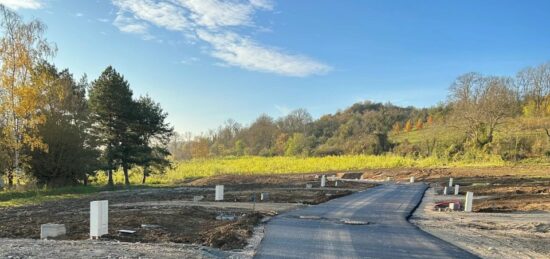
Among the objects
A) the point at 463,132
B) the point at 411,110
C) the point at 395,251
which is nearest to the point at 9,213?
the point at 395,251

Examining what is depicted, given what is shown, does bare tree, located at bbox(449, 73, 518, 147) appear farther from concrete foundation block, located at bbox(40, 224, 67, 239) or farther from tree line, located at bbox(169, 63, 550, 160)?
concrete foundation block, located at bbox(40, 224, 67, 239)

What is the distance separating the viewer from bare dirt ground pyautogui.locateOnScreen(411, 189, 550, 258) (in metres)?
10.1

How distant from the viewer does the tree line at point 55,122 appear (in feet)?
97.8

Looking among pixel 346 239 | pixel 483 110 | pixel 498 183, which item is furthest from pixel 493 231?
pixel 483 110

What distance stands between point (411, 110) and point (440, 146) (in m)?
54.4

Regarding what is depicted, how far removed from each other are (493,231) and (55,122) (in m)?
29.8

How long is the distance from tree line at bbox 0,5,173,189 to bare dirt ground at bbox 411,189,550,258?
1003 inches

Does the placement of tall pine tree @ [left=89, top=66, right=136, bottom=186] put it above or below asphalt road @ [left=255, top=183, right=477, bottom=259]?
above

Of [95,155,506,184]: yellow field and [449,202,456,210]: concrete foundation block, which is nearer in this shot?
[449,202,456,210]: concrete foundation block

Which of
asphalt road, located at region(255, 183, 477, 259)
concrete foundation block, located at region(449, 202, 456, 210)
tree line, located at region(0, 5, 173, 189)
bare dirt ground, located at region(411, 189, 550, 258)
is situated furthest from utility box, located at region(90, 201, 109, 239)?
tree line, located at region(0, 5, 173, 189)

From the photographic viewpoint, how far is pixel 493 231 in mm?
13406

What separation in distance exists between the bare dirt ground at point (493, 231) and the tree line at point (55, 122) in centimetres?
2548

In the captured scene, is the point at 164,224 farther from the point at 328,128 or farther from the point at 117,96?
the point at 328,128

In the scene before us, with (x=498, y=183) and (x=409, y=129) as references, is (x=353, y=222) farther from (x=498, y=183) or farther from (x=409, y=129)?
(x=409, y=129)
